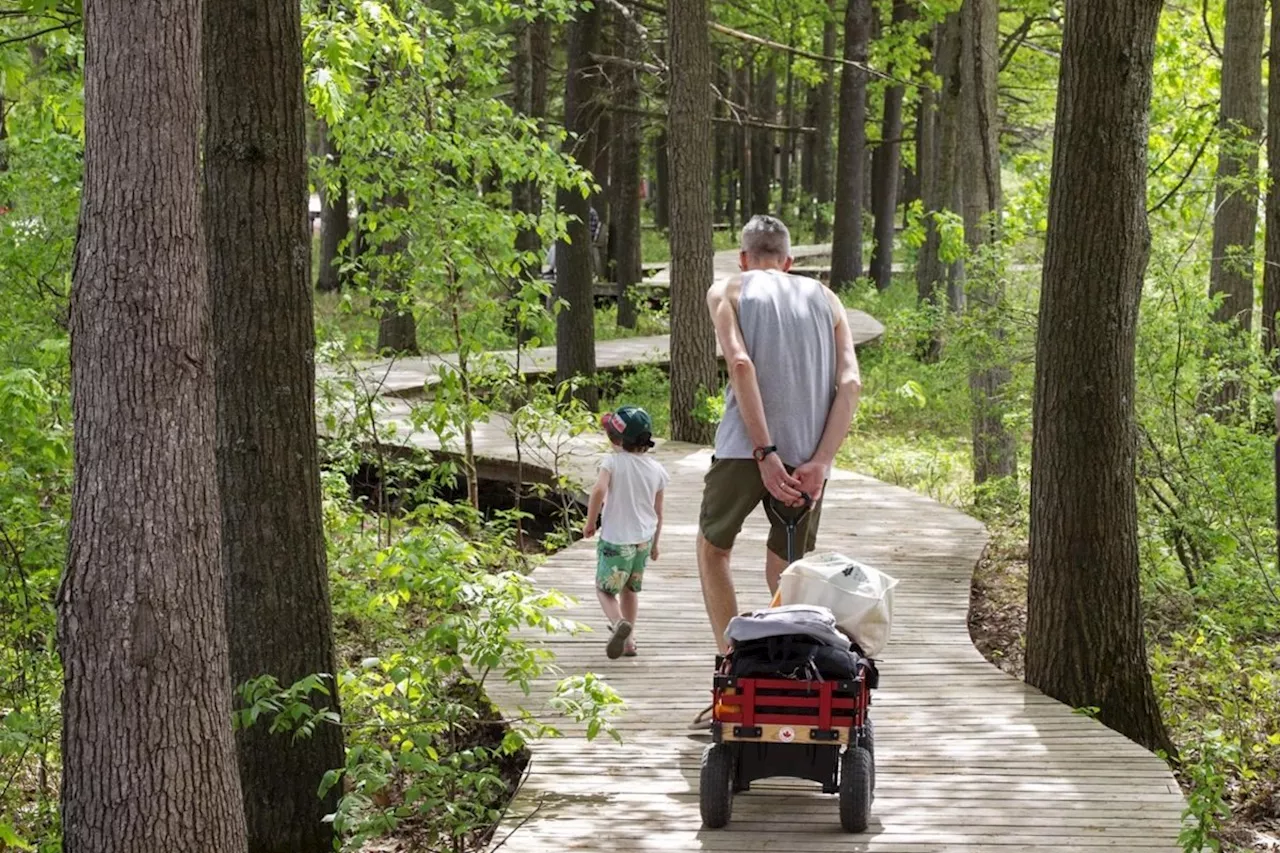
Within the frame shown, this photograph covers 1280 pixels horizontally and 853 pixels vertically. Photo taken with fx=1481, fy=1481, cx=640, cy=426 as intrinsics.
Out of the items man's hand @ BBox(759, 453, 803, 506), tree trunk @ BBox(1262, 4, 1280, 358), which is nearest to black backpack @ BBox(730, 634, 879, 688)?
man's hand @ BBox(759, 453, 803, 506)

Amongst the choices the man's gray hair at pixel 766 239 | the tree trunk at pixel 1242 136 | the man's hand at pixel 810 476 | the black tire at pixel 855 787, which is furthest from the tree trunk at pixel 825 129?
the black tire at pixel 855 787

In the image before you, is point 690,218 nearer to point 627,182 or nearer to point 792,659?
point 627,182

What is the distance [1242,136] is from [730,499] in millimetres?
8455

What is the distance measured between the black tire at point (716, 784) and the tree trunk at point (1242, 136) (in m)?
9.09

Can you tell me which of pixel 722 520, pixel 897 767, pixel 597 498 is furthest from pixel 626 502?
pixel 897 767

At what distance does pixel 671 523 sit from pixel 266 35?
241 inches

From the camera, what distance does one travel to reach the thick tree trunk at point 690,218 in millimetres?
13969

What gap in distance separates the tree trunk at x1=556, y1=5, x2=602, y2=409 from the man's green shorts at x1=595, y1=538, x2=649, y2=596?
8030 mm

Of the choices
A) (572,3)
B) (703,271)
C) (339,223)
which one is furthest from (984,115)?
(339,223)

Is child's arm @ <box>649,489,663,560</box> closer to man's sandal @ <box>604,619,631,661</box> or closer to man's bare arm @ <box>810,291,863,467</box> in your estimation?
man's sandal @ <box>604,619,631,661</box>

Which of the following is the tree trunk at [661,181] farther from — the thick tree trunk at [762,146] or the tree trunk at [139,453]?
the tree trunk at [139,453]

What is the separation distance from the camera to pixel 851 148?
2562 cm

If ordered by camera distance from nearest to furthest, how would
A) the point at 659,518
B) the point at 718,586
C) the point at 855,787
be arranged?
the point at 855,787, the point at 718,586, the point at 659,518

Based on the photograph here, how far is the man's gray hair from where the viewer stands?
633cm
